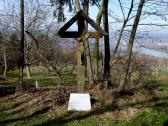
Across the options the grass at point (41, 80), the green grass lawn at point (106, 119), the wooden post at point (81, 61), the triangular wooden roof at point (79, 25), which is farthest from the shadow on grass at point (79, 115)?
the grass at point (41, 80)

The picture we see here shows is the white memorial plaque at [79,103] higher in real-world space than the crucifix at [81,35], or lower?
lower

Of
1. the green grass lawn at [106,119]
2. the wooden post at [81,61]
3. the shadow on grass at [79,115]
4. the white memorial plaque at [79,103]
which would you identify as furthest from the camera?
the wooden post at [81,61]

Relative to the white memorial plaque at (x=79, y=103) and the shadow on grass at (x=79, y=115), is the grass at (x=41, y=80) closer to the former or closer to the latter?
the white memorial plaque at (x=79, y=103)

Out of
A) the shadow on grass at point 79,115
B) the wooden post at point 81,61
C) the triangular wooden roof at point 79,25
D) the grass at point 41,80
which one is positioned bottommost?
the grass at point 41,80

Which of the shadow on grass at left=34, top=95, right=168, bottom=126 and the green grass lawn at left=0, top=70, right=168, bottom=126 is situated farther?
the shadow on grass at left=34, top=95, right=168, bottom=126

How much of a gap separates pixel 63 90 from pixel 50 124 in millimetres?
2610

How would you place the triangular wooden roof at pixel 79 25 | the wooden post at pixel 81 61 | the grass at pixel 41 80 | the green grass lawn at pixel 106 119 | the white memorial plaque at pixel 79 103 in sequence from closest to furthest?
the green grass lawn at pixel 106 119 → the white memorial plaque at pixel 79 103 → the triangular wooden roof at pixel 79 25 → the wooden post at pixel 81 61 → the grass at pixel 41 80

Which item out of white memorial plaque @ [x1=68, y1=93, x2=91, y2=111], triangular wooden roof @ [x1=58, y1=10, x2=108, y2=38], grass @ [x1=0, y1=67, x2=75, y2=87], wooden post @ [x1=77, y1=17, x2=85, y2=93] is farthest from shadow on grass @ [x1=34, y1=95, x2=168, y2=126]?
grass @ [x1=0, y1=67, x2=75, y2=87]

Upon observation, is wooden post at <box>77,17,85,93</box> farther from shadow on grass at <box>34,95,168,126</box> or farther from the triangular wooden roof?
shadow on grass at <box>34,95,168,126</box>

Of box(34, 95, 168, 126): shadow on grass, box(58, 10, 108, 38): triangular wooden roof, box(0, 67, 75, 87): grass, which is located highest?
box(58, 10, 108, 38): triangular wooden roof

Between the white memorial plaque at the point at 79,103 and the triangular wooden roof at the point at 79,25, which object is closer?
the white memorial plaque at the point at 79,103

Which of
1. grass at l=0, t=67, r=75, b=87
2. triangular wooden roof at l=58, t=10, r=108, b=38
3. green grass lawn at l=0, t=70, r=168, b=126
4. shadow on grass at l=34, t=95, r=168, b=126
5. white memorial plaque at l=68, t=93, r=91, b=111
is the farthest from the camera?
grass at l=0, t=67, r=75, b=87

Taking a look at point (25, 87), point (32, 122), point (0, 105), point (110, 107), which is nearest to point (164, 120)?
point (110, 107)

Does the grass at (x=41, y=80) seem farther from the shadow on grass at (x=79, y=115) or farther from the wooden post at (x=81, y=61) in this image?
the shadow on grass at (x=79, y=115)
